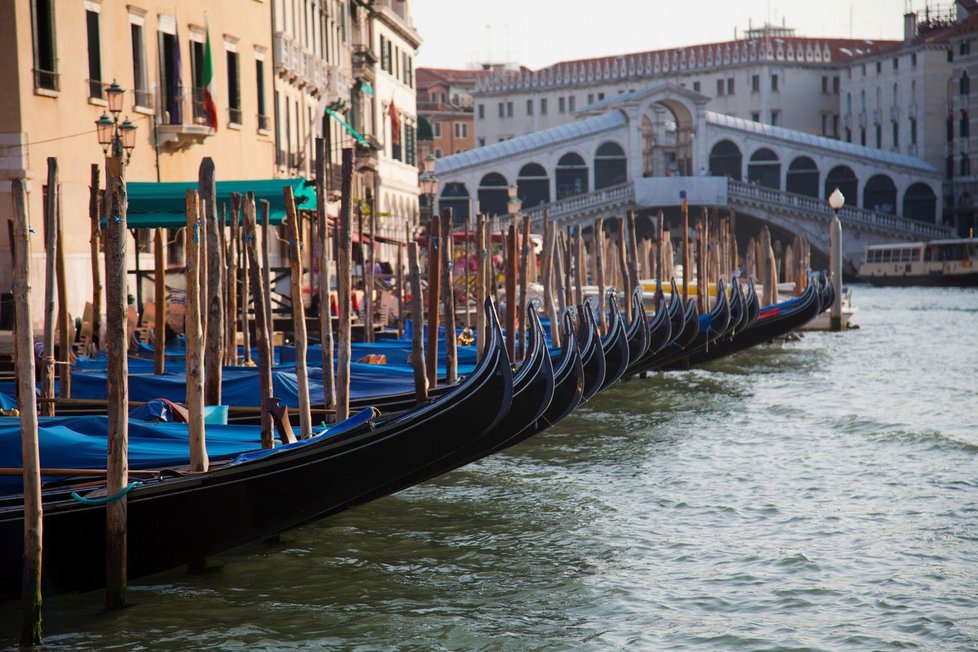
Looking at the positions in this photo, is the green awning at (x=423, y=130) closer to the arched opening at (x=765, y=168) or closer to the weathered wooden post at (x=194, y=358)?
the arched opening at (x=765, y=168)

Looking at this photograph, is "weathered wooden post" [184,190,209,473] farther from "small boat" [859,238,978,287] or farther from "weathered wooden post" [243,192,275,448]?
"small boat" [859,238,978,287]

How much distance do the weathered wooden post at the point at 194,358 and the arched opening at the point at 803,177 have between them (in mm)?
39160

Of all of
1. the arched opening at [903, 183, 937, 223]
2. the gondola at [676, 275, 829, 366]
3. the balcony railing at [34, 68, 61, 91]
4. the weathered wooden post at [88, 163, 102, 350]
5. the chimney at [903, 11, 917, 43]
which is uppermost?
the chimney at [903, 11, 917, 43]

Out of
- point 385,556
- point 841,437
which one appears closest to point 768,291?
point 841,437

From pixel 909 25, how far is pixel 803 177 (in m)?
6.96

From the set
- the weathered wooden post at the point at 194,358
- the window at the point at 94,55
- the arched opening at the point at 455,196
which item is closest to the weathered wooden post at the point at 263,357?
the weathered wooden post at the point at 194,358

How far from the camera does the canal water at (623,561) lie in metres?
5.32

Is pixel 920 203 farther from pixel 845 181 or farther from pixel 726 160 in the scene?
pixel 726 160

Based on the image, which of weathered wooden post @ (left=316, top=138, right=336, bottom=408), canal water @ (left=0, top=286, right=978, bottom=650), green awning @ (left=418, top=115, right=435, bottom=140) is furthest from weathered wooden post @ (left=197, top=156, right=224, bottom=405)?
green awning @ (left=418, top=115, right=435, bottom=140)

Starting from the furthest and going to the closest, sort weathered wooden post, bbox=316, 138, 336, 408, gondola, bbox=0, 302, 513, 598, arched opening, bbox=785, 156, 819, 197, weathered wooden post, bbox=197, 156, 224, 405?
1. arched opening, bbox=785, 156, 819, 197
2. weathered wooden post, bbox=316, 138, 336, 408
3. weathered wooden post, bbox=197, 156, 224, 405
4. gondola, bbox=0, 302, 513, 598

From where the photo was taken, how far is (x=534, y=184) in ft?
Answer: 145

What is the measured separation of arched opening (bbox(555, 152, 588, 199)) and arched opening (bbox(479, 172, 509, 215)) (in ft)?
5.48

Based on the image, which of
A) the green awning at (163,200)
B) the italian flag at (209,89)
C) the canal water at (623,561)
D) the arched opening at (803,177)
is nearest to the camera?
the canal water at (623,561)

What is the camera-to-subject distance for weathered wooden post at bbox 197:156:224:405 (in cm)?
625
